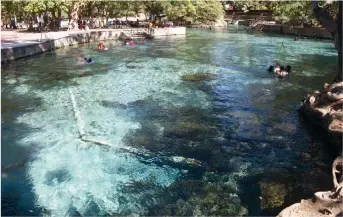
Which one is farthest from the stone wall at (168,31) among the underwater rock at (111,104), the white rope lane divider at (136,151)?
the white rope lane divider at (136,151)

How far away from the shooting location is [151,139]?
53.7 ft

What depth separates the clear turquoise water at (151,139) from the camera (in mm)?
11641

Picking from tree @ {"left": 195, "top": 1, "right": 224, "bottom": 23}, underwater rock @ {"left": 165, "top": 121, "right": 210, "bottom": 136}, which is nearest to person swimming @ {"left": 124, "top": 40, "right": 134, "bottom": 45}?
tree @ {"left": 195, "top": 1, "right": 224, "bottom": 23}

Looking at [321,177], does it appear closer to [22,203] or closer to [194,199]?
[194,199]

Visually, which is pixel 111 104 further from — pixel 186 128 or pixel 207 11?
pixel 207 11

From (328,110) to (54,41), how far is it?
108 feet

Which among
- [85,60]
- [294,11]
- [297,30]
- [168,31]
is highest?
[294,11]

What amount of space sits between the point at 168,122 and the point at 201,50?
2784cm

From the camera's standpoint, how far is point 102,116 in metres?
19.7

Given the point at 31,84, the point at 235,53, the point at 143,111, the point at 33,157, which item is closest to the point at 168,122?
the point at 143,111

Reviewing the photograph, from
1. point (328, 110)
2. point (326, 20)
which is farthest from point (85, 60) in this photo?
point (328, 110)

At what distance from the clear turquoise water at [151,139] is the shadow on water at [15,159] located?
4 centimetres

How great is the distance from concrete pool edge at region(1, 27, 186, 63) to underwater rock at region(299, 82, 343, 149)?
25449 mm

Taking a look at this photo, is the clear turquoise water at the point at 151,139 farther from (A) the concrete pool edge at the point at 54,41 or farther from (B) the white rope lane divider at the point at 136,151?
(A) the concrete pool edge at the point at 54,41
